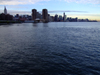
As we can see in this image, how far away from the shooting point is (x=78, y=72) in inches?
559

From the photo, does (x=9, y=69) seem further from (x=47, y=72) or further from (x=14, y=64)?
(x=47, y=72)

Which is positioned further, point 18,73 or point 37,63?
point 37,63

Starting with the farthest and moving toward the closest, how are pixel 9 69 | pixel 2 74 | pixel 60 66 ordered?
pixel 60 66 < pixel 9 69 < pixel 2 74

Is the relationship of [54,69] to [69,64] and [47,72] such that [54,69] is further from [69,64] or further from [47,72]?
[69,64]

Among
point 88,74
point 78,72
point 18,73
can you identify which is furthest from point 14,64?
point 88,74

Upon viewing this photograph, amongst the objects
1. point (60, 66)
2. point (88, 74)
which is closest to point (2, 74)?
point (60, 66)

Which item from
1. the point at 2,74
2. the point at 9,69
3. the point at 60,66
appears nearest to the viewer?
the point at 2,74

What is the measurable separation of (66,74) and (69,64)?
316 centimetres

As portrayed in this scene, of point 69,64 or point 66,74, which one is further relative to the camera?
point 69,64

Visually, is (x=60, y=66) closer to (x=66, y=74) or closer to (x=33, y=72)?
(x=66, y=74)

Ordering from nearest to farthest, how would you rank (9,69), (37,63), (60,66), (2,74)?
(2,74)
(9,69)
(60,66)
(37,63)

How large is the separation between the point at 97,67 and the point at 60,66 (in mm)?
5605

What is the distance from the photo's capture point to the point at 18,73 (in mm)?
13797

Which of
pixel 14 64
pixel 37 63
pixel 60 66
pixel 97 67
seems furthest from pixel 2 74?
pixel 97 67
